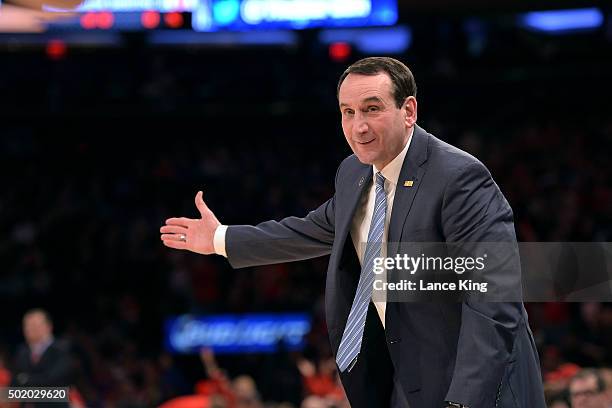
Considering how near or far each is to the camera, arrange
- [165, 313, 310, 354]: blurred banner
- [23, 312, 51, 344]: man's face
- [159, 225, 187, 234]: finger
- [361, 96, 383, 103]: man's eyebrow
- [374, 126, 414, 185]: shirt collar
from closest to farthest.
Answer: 1. [361, 96, 383, 103]: man's eyebrow
2. [374, 126, 414, 185]: shirt collar
3. [159, 225, 187, 234]: finger
4. [23, 312, 51, 344]: man's face
5. [165, 313, 310, 354]: blurred banner

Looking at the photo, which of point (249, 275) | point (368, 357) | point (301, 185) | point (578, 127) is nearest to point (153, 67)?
point (301, 185)

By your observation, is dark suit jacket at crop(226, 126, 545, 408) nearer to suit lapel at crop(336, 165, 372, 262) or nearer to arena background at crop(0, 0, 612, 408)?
suit lapel at crop(336, 165, 372, 262)

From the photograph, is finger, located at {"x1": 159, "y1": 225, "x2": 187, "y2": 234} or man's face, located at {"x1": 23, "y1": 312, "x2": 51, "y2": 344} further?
man's face, located at {"x1": 23, "y1": 312, "x2": 51, "y2": 344}

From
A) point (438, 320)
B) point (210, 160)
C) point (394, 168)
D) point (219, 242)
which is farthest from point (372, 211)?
point (210, 160)

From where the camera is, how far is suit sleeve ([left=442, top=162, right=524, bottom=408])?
2717mm

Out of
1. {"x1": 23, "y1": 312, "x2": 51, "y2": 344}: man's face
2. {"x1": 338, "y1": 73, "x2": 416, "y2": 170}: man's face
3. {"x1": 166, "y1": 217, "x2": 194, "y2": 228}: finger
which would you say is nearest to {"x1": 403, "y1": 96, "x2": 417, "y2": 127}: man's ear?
{"x1": 338, "y1": 73, "x2": 416, "y2": 170}: man's face

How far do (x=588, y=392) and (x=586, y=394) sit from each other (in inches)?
0.6

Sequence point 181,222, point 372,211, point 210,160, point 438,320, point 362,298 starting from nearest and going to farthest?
point 438,320 < point 362,298 < point 372,211 < point 181,222 < point 210,160

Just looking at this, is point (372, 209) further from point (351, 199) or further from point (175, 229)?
point (175, 229)

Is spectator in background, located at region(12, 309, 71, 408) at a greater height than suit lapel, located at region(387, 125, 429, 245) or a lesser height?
lesser

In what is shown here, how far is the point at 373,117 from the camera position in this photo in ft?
9.97

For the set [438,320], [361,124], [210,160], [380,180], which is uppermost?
[361,124]

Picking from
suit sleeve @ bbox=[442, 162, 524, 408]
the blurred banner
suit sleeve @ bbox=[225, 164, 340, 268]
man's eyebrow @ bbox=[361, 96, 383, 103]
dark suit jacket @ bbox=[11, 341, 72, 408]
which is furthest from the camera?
the blurred banner

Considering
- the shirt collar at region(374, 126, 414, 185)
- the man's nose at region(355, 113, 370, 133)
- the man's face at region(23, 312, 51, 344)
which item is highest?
the man's nose at region(355, 113, 370, 133)
